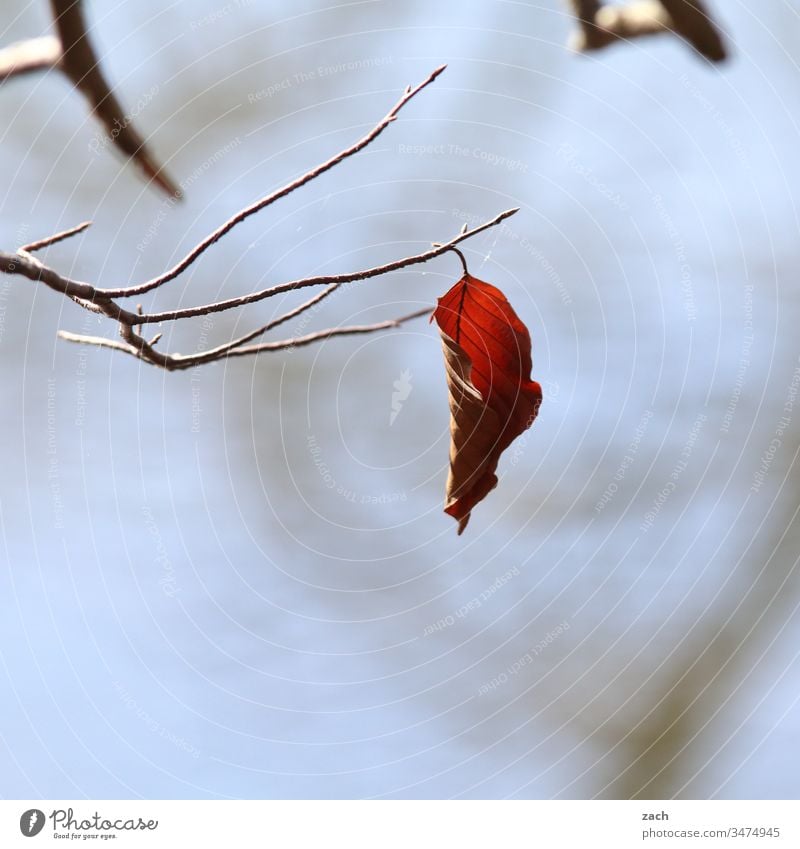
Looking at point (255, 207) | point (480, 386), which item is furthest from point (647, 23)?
point (255, 207)

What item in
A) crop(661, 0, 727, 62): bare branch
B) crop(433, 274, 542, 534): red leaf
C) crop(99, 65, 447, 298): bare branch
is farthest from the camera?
crop(661, 0, 727, 62): bare branch

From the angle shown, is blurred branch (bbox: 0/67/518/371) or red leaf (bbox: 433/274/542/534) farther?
red leaf (bbox: 433/274/542/534)

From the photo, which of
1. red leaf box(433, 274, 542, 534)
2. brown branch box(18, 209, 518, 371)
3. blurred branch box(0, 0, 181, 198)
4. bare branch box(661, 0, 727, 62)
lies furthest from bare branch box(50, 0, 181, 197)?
bare branch box(661, 0, 727, 62)

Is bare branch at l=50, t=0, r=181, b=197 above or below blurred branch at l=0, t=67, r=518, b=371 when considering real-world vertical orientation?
above

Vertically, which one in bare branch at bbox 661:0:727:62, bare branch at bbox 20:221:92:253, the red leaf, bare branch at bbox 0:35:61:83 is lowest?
the red leaf

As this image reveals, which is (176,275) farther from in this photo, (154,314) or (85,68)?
(85,68)

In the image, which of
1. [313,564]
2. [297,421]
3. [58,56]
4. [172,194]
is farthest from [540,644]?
[58,56]

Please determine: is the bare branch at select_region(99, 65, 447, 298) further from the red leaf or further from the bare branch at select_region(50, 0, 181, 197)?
the bare branch at select_region(50, 0, 181, 197)
